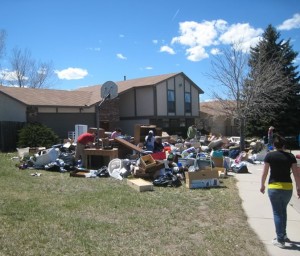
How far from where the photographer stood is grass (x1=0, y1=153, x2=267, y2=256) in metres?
5.70

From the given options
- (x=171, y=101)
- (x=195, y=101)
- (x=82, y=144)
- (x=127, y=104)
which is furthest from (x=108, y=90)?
(x=195, y=101)

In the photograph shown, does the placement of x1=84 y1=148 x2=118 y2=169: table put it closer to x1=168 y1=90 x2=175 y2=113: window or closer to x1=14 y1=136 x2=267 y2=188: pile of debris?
x1=14 y1=136 x2=267 y2=188: pile of debris

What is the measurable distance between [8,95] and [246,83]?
1607 cm

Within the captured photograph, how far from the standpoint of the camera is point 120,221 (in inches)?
283

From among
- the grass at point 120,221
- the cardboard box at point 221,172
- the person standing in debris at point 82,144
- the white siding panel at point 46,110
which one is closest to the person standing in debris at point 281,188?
the grass at point 120,221

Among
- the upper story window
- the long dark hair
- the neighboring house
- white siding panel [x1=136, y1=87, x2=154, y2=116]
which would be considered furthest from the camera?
the neighboring house

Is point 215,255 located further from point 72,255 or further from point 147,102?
point 147,102

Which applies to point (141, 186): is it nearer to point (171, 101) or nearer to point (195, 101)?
point (171, 101)

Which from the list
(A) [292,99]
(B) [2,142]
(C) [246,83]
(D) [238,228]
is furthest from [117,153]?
(A) [292,99]

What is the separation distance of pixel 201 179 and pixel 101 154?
490cm

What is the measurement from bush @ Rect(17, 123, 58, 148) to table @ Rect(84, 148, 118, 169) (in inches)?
322

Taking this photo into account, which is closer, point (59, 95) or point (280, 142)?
point (280, 142)

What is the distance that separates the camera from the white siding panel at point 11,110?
26.2 m

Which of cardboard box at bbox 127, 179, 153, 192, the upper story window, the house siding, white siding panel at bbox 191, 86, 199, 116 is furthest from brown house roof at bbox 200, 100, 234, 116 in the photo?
cardboard box at bbox 127, 179, 153, 192
